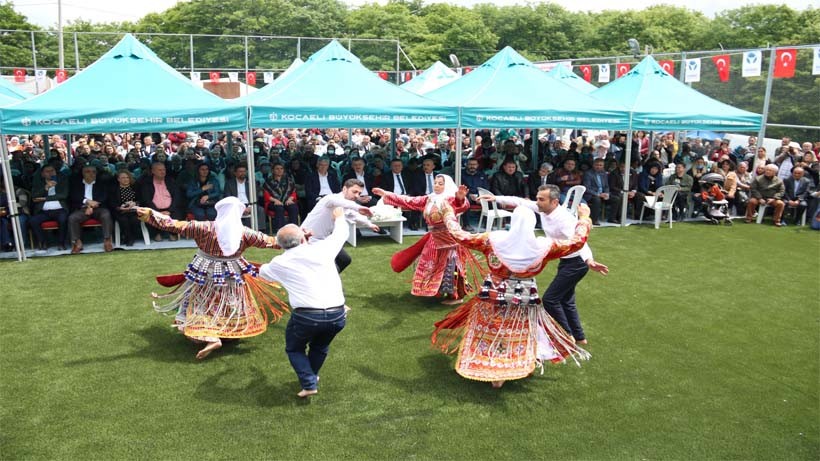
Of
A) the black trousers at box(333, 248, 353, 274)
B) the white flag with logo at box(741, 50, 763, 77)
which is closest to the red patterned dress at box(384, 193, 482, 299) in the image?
the black trousers at box(333, 248, 353, 274)

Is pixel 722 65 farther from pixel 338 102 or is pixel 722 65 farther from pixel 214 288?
pixel 214 288

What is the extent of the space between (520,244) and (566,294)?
4.25 feet

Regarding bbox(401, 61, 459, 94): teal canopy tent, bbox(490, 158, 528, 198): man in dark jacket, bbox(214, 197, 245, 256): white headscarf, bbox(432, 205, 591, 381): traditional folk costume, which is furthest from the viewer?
bbox(401, 61, 459, 94): teal canopy tent

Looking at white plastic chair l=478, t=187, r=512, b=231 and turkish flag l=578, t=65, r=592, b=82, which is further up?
turkish flag l=578, t=65, r=592, b=82

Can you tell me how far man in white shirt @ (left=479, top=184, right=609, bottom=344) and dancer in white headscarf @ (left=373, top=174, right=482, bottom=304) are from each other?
4.92ft

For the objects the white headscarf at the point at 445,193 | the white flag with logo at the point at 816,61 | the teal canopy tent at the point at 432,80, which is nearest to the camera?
the white headscarf at the point at 445,193

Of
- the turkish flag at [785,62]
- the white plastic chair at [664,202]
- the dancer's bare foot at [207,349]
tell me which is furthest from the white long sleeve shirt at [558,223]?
the turkish flag at [785,62]

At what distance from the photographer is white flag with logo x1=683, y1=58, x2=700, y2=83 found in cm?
1681

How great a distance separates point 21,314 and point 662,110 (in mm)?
10955

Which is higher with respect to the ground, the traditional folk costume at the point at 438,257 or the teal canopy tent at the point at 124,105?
the teal canopy tent at the point at 124,105

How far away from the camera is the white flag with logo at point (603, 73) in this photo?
20047 mm

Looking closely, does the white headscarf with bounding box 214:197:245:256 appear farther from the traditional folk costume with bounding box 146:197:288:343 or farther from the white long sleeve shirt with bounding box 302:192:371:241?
the white long sleeve shirt with bounding box 302:192:371:241

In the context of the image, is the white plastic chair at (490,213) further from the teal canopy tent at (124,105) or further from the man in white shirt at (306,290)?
the man in white shirt at (306,290)

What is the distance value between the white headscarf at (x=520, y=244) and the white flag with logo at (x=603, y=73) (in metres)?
16.3
